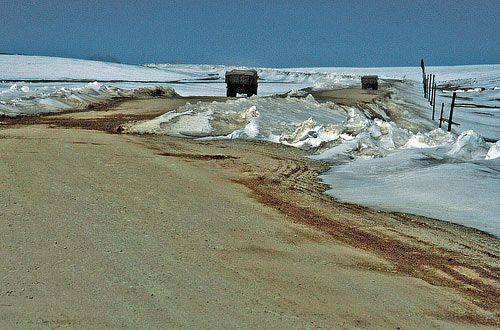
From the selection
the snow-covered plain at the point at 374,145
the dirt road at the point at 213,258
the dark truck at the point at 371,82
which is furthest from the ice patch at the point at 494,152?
the dark truck at the point at 371,82

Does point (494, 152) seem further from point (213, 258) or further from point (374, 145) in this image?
point (213, 258)

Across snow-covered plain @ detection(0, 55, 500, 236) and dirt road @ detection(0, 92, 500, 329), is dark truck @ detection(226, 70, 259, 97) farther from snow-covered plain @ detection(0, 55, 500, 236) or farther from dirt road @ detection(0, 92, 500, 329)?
dirt road @ detection(0, 92, 500, 329)

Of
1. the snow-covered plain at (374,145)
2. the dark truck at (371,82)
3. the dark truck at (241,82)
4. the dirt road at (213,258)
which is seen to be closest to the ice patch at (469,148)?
the snow-covered plain at (374,145)

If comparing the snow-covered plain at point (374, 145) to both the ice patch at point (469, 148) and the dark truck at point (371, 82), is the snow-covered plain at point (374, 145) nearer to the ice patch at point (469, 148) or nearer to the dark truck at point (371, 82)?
the ice patch at point (469, 148)

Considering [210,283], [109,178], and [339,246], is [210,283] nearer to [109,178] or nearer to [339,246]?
[339,246]

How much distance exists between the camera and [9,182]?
5.20 metres

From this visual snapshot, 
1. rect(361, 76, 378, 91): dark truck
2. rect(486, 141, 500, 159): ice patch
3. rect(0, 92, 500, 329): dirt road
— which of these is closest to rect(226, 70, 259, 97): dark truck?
rect(361, 76, 378, 91): dark truck

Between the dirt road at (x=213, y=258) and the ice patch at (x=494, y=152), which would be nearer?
the dirt road at (x=213, y=258)

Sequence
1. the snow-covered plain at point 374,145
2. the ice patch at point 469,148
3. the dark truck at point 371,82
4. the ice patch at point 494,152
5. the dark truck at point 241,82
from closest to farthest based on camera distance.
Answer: the snow-covered plain at point 374,145
the ice patch at point 494,152
the ice patch at point 469,148
the dark truck at point 241,82
the dark truck at point 371,82

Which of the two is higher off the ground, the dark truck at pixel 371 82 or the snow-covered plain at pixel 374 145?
the dark truck at pixel 371 82

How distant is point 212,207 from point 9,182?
2.16 m

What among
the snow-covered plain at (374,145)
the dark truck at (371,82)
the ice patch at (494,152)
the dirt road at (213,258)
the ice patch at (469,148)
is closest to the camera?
the dirt road at (213,258)

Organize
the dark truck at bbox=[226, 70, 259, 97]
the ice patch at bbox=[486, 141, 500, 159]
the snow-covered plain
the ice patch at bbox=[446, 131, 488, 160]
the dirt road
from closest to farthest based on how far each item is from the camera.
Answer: the dirt road < the snow-covered plain < the ice patch at bbox=[486, 141, 500, 159] < the ice patch at bbox=[446, 131, 488, 160] < the dark truck at bbox=[226, 70, 259, 97]

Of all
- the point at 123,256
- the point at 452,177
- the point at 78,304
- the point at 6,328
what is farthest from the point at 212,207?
the point at 452,177
